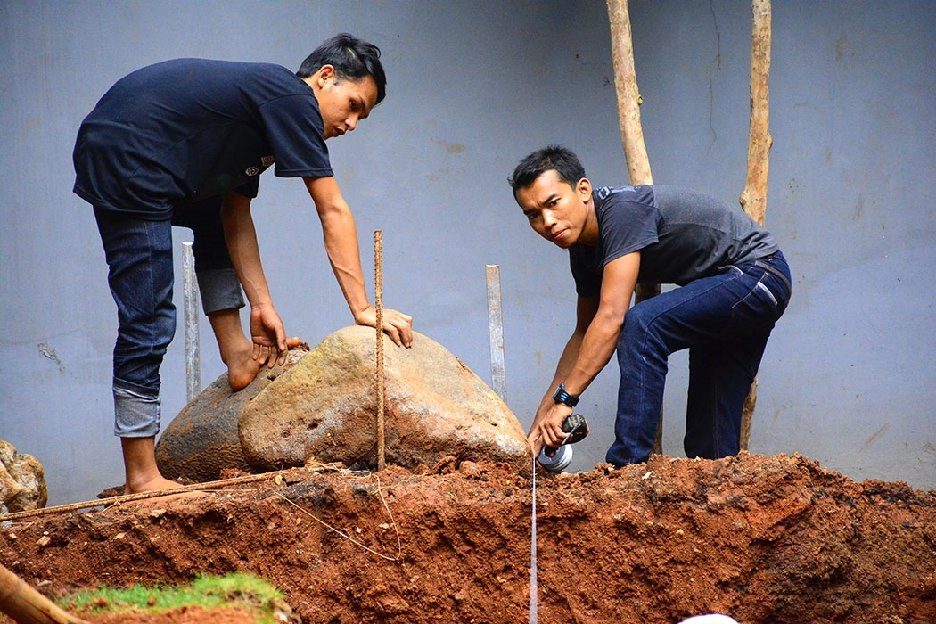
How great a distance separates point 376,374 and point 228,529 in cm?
75

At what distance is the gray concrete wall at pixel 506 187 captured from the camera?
Answer: 5238 millimetres

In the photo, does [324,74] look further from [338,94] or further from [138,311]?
[138,311]

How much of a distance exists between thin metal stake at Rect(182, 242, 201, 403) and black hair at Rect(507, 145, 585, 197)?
6.04 feet

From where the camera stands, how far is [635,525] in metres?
3.04

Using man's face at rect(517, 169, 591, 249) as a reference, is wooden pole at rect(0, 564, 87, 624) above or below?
below

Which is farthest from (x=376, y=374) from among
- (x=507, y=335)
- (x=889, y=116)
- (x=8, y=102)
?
(x=889, y=116)

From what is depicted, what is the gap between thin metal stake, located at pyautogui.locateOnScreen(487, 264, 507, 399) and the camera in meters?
4.83

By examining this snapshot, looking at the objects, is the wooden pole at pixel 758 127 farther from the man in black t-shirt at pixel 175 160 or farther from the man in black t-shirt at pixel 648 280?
the man in black t-shirt at pixel 175 160

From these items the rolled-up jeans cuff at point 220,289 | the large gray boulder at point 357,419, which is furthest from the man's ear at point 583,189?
the rolled-up jeans cuff at point 220,289

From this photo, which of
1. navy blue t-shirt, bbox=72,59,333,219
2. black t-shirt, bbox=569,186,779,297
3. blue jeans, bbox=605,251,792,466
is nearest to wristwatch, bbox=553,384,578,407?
blue jeans, bbox=605,251,792,466

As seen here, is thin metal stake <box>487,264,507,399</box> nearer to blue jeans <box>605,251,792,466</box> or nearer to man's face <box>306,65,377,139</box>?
blue jeans <box>605,251,792,466</box>

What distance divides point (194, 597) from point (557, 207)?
190 centimetres

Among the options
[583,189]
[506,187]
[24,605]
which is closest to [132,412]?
[24,605]

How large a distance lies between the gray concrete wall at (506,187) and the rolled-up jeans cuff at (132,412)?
2.05 m
